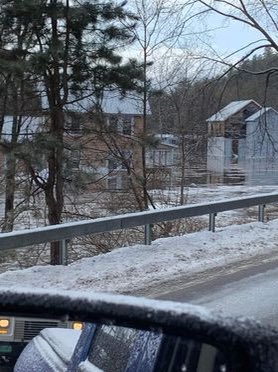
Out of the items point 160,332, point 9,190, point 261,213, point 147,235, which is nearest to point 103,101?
point 9,190

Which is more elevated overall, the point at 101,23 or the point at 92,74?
the point at 101,23

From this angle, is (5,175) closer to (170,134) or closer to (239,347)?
(170,134)

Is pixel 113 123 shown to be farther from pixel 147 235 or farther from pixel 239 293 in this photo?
pixel 239 293

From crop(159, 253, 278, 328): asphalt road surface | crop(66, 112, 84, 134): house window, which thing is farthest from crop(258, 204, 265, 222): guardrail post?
crop(66, 112, 84, 134): house window

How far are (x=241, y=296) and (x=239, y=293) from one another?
137 mm

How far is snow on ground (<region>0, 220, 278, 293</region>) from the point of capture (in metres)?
8.02

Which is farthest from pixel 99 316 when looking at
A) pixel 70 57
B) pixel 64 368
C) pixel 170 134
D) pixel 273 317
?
pixel 170 134

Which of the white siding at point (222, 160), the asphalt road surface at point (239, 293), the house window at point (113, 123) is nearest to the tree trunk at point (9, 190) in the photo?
the house window at point (113, 123)

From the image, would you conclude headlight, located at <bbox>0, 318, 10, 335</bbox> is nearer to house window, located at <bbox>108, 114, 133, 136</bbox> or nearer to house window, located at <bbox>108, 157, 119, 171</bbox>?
house window, located at <bbox>108, 114, 133, 136</bbox>

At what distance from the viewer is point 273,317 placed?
6.83 meters

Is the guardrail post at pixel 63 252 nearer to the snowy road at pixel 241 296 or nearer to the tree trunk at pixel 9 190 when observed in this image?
the snowy road at pixel 241 296

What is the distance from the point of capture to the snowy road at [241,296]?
712 centimetres

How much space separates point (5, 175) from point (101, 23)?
4.97m

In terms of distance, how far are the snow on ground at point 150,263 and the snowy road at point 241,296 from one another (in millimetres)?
667
